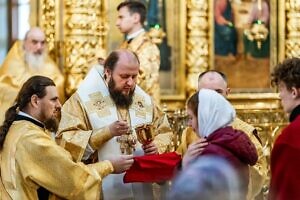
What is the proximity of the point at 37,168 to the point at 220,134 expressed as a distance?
1239 mm

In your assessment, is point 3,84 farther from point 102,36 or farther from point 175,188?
point 175,188

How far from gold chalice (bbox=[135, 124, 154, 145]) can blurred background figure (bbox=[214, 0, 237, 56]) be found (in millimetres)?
4934

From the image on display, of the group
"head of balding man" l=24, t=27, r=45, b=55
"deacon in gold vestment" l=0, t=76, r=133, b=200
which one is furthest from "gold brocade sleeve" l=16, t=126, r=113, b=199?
"head of balding man" l=24, t=27, r=45, b=55

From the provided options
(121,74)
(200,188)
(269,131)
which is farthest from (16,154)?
(269,131)

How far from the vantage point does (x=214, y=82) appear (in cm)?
545

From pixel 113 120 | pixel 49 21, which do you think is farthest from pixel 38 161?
pixel 49 21

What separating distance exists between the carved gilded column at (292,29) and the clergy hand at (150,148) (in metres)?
5.18

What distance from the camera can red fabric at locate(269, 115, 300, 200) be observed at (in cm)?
370

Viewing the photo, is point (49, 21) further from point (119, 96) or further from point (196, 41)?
point (119, 96)

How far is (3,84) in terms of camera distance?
8250 mm

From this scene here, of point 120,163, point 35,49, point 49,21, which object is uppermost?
point 49,21

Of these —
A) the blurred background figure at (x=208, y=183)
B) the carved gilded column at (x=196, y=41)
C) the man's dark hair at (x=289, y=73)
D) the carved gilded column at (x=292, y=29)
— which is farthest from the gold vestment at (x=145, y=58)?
the blurred background figure at (x=208, y=183)

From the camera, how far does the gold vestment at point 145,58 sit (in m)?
8.15

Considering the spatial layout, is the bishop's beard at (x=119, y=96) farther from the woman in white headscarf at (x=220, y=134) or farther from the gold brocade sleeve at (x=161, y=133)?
the woman in white headscarf at (x=220, y=134)
